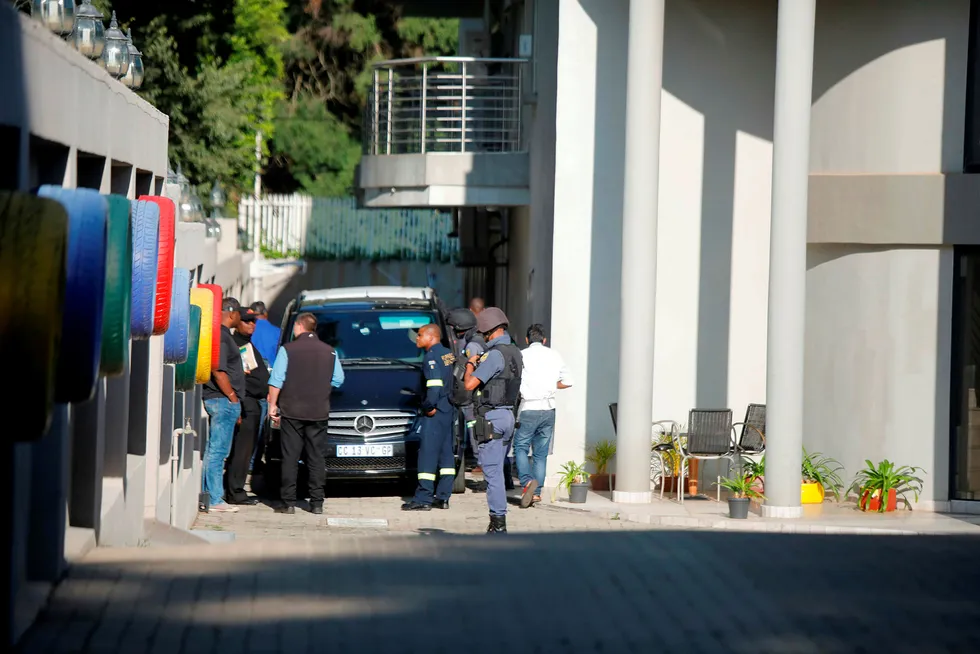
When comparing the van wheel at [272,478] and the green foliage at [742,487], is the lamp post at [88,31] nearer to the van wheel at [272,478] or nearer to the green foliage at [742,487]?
the van wheel at [272,478]

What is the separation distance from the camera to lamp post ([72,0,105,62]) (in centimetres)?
953

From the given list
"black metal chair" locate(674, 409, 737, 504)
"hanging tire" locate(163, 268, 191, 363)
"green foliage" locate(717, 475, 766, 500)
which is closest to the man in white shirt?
"black metal chair" locate(674, 409, 737, 504)

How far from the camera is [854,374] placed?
16125mm

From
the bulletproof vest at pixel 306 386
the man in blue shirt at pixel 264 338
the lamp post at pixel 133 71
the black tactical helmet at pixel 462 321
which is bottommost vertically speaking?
the bulletproof vest at pixel 306 386

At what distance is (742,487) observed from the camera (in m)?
15.2

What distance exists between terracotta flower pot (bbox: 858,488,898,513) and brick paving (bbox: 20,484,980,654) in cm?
530

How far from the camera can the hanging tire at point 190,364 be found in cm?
1162

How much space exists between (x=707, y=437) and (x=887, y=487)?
1.87 meters

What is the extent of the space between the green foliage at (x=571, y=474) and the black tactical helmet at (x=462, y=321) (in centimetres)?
185

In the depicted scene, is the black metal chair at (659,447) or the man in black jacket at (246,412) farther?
the black metal chair at (659,447)

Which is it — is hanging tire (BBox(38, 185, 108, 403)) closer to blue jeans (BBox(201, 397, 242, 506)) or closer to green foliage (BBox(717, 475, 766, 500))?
blue jeans (BBox(201, 397, 242, 506))

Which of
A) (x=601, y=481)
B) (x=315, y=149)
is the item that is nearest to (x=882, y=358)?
(x=601, y=481)

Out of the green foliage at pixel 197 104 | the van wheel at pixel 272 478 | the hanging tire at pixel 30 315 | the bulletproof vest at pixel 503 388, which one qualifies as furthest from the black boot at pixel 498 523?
the green foliage at pixel 197 104

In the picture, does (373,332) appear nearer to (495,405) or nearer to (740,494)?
(495,405)
